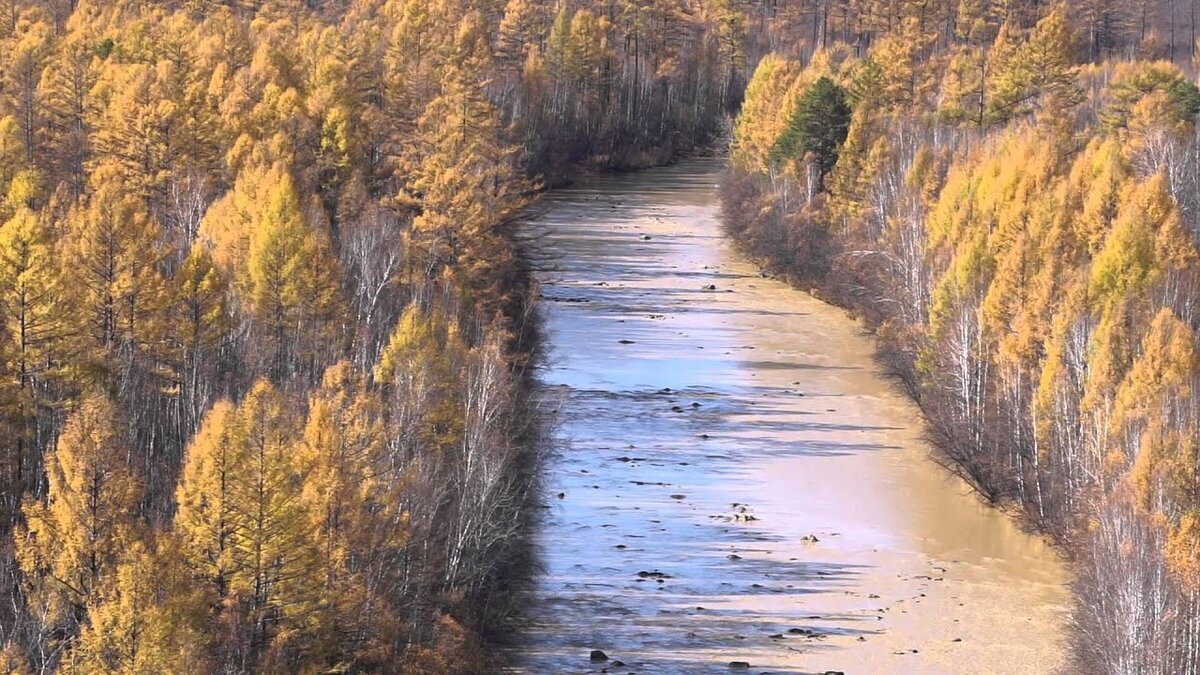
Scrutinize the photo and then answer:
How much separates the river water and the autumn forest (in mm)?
1257

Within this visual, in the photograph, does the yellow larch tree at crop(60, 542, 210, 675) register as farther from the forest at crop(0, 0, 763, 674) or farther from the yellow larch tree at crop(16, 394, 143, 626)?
the yellow larch tree at crop(16, 394, 143, 626)

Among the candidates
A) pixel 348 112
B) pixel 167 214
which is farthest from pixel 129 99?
pixel 348 112

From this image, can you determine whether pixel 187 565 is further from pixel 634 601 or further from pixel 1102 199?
pixel 1102 199

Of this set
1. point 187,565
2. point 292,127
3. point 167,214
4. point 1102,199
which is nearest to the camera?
point 187,565

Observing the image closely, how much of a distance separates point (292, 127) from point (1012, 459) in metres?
31.3

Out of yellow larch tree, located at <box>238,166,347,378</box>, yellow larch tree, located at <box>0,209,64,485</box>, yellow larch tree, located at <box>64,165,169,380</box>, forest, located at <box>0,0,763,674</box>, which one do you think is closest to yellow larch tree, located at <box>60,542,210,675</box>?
forest, located at <box>0,0,763,674</box>

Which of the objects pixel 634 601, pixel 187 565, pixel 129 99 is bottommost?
A: pixel 634 601

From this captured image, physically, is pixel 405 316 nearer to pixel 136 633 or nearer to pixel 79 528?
pixel 79 528

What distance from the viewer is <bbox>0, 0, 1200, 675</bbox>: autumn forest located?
2802 cm

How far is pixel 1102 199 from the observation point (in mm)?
52094

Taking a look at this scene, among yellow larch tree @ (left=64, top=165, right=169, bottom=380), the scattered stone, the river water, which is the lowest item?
the river water

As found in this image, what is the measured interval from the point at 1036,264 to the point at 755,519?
37.1 ft

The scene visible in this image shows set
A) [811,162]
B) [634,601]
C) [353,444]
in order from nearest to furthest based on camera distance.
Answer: [353,444], [634,601], [811,162]

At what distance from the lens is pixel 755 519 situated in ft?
140
